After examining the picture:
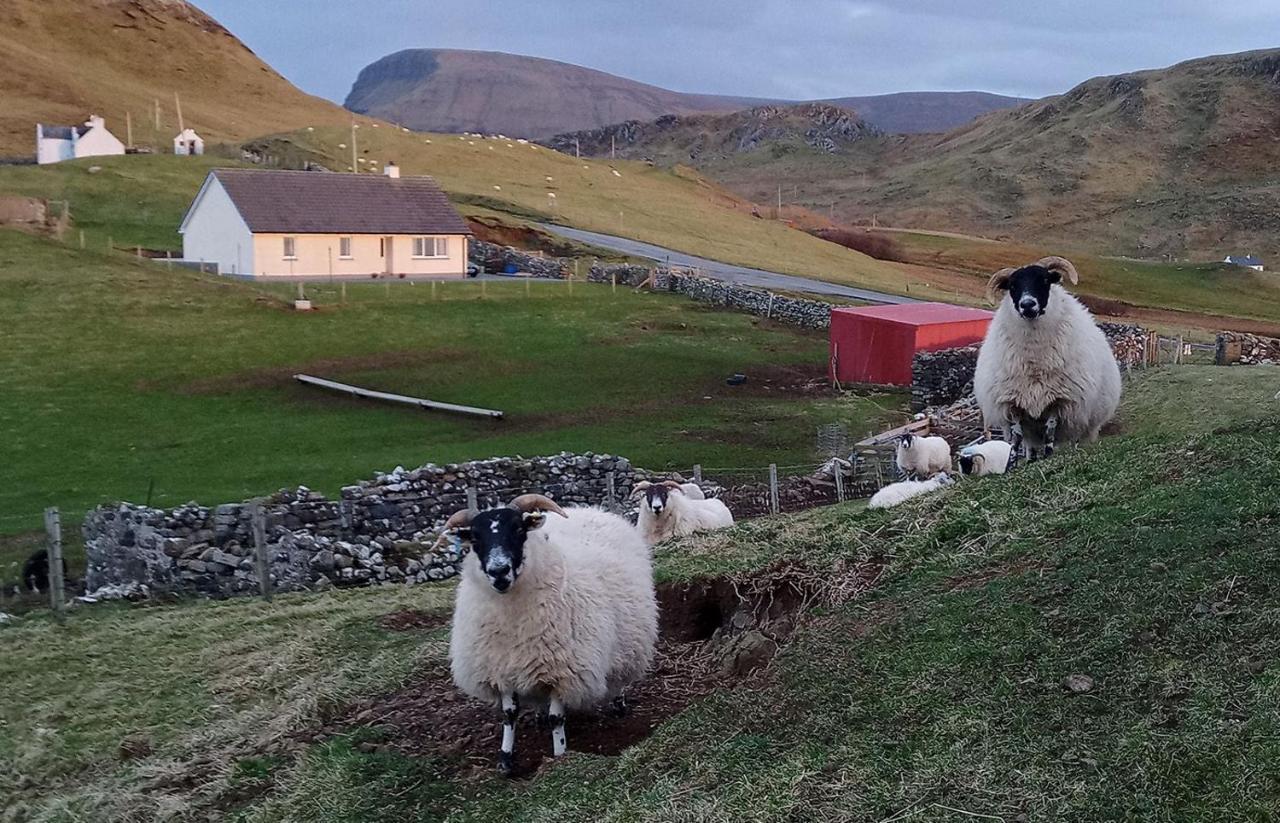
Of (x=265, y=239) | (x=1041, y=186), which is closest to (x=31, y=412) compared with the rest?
(x=265, y=239)

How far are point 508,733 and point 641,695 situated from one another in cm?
156

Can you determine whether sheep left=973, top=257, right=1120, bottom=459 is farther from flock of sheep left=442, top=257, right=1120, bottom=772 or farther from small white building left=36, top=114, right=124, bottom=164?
small white building left=36, top=114, right=124, bottom=164

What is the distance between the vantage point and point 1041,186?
5098 inches

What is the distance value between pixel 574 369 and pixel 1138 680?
33.6 m

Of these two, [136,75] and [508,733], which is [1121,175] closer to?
[136,75]

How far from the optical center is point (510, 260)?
64938mm

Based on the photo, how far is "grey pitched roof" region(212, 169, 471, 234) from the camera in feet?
190

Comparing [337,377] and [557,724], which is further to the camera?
[337,377]

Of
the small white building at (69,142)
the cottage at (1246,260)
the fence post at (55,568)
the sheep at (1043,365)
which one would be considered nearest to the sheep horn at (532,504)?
the sheep at (1043,365)

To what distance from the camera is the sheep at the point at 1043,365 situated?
12.8 meters

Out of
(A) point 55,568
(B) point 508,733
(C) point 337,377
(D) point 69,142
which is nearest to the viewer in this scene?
(B) point 508,733

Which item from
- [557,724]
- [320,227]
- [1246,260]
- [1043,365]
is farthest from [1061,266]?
[1246,260]

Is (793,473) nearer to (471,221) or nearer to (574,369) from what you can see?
(574,369)

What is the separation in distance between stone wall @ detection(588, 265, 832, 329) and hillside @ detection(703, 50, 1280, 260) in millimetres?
64224
